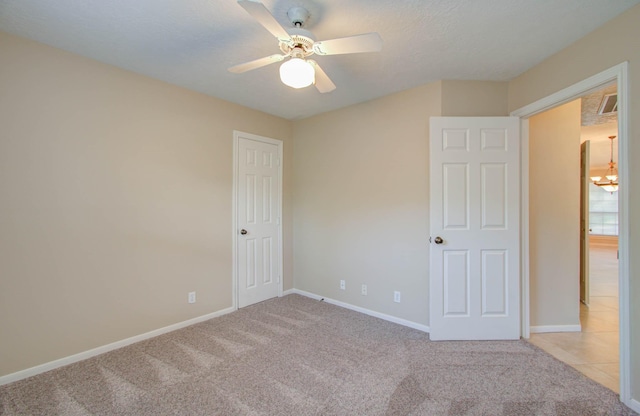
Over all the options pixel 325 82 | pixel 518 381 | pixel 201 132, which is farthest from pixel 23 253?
pixel 518 381

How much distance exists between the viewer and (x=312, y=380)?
6.90 feet

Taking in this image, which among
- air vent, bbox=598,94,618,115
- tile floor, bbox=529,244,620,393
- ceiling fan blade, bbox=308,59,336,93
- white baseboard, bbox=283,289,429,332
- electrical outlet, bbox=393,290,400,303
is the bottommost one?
tile floor, bbox=529,244,620,393

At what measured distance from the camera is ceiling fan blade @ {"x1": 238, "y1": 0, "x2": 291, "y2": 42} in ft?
4.40

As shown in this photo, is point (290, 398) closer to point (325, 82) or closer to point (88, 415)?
point (88, 415)

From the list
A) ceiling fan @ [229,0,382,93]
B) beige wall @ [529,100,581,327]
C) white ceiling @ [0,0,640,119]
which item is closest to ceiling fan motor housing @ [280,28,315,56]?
ceiling fan @ [229,0,382,93]

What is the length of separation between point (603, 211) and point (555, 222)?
905cm

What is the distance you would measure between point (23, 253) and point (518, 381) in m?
3.74

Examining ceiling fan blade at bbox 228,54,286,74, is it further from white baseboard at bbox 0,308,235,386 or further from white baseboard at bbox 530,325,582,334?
white baseboard at bbox 530,325,582,334

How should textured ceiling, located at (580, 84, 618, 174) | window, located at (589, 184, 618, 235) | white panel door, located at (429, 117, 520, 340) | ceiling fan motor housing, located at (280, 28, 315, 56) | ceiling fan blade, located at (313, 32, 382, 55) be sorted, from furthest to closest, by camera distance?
window, located at (589, 184, 618, 235) → textured ceiling, located at (580, 84, 618, 174) → white panel door, located at (429, 117, 520, 340) → ceiling fan motor housing, located at (280, 28, 315, 56) → ceiling fan blade, located at (313, 32, 382, 55)

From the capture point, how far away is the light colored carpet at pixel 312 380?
5.97ft

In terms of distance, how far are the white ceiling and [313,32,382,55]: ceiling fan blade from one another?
0.28 metres

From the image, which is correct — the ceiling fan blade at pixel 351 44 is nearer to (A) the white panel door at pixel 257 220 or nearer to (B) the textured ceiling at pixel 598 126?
(B) the textured ceiling at pixel 598 126

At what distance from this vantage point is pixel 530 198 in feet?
9.39

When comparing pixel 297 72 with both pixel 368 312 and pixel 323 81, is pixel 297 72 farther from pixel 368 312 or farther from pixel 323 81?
pixel 368 312
